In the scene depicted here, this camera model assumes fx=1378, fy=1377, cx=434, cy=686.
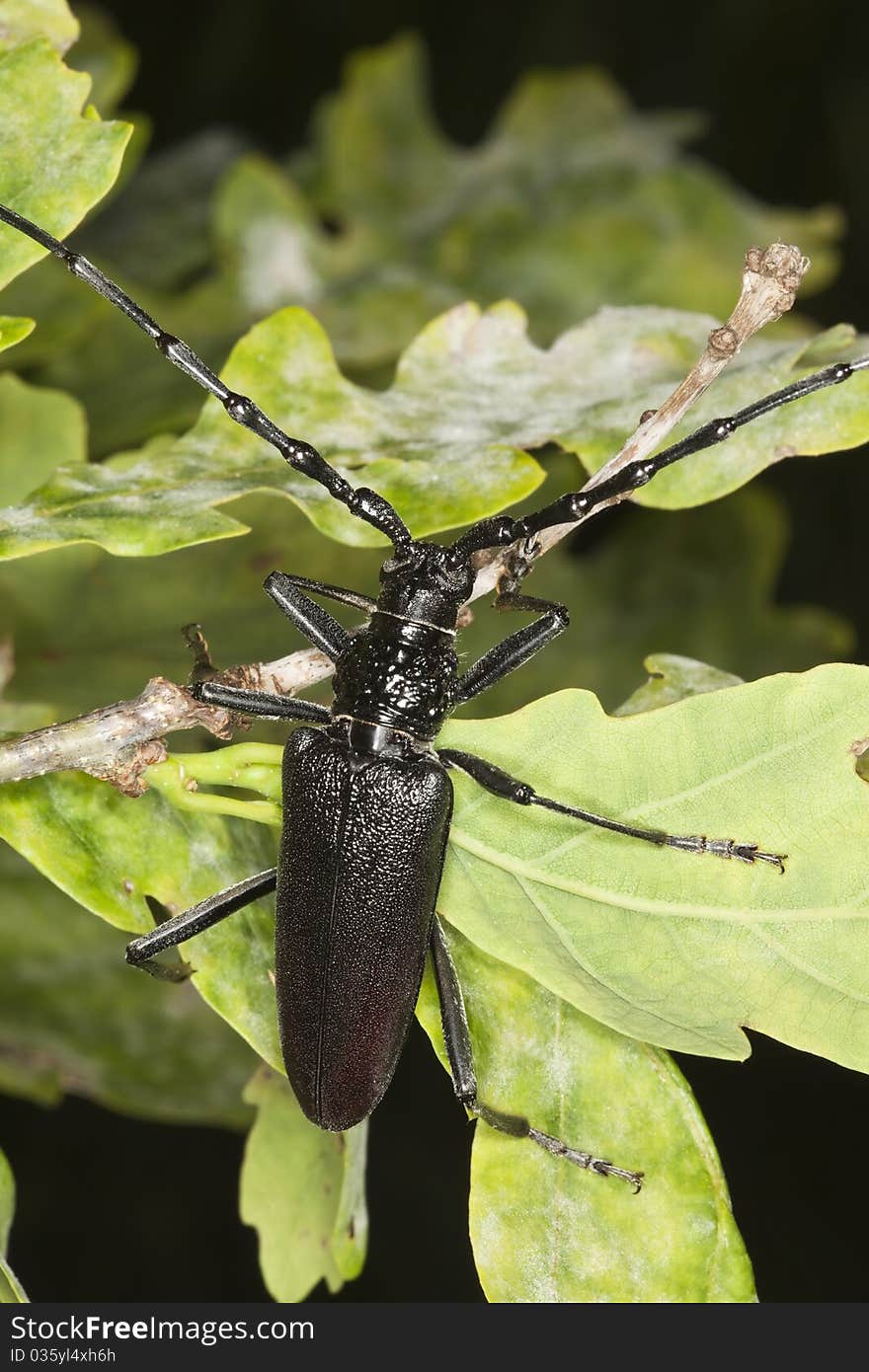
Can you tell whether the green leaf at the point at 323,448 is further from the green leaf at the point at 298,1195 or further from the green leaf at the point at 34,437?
the green leaf at the point at 298,1195

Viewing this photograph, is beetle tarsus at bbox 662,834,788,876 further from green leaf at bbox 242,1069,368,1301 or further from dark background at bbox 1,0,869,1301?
dark background at bbox 1,0,869,1301

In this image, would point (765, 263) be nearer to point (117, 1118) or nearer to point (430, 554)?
point (430, 554)

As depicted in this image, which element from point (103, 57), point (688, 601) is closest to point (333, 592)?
point (688, 601)

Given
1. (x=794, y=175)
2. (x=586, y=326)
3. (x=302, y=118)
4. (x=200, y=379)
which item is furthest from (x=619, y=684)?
(x=302, y=118)

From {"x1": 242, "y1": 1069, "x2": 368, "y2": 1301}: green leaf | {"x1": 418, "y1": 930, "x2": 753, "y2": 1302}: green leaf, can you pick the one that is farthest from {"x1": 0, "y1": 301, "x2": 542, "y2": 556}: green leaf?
{"x1": 242, "y1": 1069, "x2": 368, "y2": 1301}: green leaf

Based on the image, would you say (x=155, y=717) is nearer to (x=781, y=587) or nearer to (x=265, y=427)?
(x=265, y=427)

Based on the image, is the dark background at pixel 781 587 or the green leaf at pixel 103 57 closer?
the green leaf at pixel 103 57

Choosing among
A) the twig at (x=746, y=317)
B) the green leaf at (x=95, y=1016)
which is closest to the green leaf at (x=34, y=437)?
the green leaf at (x=95, y=1016)
